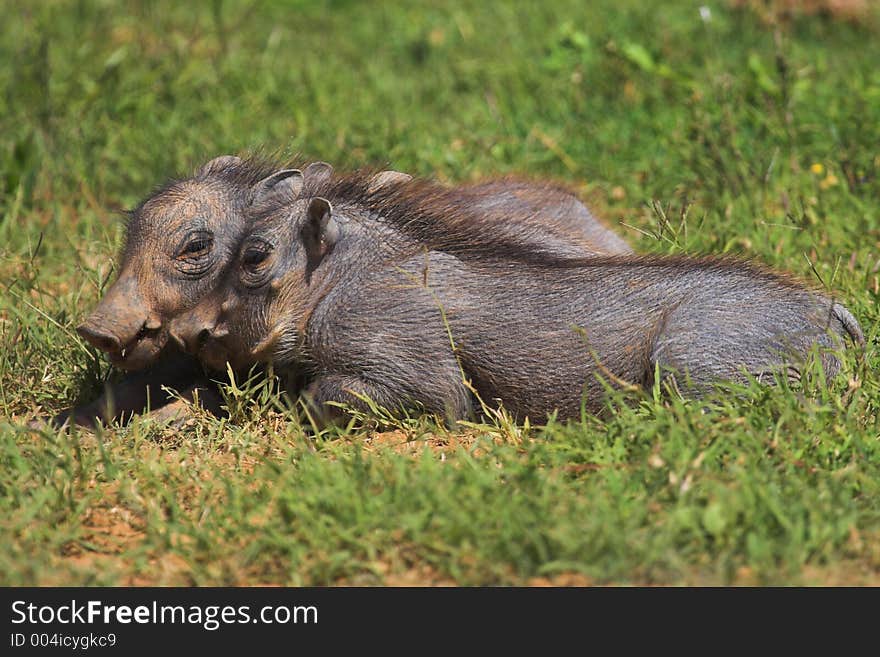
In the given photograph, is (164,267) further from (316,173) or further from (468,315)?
(468,315)

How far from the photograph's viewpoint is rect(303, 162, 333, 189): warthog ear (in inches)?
202

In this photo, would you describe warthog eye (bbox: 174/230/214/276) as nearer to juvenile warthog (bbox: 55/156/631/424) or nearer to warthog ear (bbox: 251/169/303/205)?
juvenile warthog (bbox: 55/156/631/424)

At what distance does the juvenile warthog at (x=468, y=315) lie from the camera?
455 cm

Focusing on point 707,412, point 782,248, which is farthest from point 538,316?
point 782,248

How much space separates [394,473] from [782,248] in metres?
2.53

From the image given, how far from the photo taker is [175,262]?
16.0ft

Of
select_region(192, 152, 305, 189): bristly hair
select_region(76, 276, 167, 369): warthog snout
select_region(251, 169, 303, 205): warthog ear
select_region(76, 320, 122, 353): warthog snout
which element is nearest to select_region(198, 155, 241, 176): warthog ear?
select_region(192, 152, 305, 189): bristly hair

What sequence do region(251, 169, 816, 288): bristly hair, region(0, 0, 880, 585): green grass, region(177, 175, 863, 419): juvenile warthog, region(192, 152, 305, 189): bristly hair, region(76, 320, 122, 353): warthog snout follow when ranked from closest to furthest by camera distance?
region(0, 0, 880, 585): green grass < region(177, 175, 863, 419): juvenile warthog < region(76, 320, 122, 353): warthog snout < region(251, 169, 816, 288): bristly hair < region(192, 152, 305, 189): bristly hair

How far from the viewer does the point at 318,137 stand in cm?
723

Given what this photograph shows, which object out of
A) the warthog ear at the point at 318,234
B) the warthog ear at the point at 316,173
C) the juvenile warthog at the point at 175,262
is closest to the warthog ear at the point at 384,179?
the juvenile warthog at the point at 175,262

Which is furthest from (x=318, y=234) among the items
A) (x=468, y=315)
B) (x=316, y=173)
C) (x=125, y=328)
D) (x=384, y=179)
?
(x=125, y=328)

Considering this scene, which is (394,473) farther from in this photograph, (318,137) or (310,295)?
(318,137)

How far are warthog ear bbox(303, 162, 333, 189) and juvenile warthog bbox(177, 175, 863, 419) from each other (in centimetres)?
5

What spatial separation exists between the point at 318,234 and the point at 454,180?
191 cm
